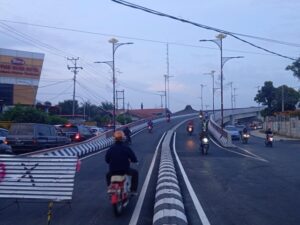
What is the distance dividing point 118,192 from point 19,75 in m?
63.6

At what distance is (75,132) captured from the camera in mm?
40656

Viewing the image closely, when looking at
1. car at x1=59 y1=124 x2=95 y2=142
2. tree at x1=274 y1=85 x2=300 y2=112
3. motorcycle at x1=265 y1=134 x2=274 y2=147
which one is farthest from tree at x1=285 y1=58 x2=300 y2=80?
car at x1=59 y1=124 x2=95 y2=142

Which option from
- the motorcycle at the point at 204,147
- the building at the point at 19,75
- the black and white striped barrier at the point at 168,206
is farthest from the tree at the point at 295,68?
the black and white striped barrier at the point at 168,206

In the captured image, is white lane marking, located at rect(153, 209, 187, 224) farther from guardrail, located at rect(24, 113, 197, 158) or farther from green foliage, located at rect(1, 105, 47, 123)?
green foliage, located at rect(1, 105, 47, 123)

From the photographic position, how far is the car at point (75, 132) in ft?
132

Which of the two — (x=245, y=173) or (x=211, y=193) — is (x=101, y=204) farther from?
(x=245, y=173)

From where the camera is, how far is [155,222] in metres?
10.1

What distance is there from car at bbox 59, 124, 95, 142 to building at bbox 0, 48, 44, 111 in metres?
30.9

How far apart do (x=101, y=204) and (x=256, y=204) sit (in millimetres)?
3565

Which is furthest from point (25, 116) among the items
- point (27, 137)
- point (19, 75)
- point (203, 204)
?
point (203, 204)

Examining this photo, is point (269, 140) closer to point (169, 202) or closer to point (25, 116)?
point (25, 116)

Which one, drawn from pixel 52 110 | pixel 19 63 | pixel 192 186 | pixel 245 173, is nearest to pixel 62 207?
pixel 192 186

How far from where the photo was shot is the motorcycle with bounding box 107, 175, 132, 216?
11273 mm

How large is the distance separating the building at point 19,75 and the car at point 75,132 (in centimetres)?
3093
